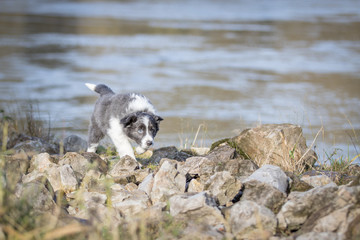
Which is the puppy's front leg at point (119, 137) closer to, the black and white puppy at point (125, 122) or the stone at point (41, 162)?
the black and white puppy at point (125, 122)

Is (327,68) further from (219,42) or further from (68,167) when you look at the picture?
(68,167)

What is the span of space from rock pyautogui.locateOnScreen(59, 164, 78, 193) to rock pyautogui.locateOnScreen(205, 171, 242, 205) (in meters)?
1.42

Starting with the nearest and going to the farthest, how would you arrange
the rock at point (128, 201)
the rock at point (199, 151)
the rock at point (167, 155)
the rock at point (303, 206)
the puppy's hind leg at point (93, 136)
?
the rock at point (303, 206)
the rock at point (128, 201)
the rock at point (167, 155)
the rock at point (199, 151)
the puppy's hind leg at point (93, 136)

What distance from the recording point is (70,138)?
992 cm

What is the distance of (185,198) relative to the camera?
5254mm

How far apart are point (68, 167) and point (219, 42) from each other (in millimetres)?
19968

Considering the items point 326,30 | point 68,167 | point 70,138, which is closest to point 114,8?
point 326,30

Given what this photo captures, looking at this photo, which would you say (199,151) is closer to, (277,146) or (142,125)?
(142,125)

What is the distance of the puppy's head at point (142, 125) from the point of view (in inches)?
302

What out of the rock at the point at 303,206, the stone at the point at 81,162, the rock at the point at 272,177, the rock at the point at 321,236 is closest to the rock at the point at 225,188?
the rock at the point at 272,177

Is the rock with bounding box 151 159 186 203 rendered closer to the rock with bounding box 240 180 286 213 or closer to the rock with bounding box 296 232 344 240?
the rock with bounding box 240 180 286 213

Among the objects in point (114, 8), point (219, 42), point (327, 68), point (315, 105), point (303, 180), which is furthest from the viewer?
point (114, 8)

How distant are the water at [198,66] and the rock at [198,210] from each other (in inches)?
115

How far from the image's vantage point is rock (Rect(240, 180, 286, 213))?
17.5 feet
